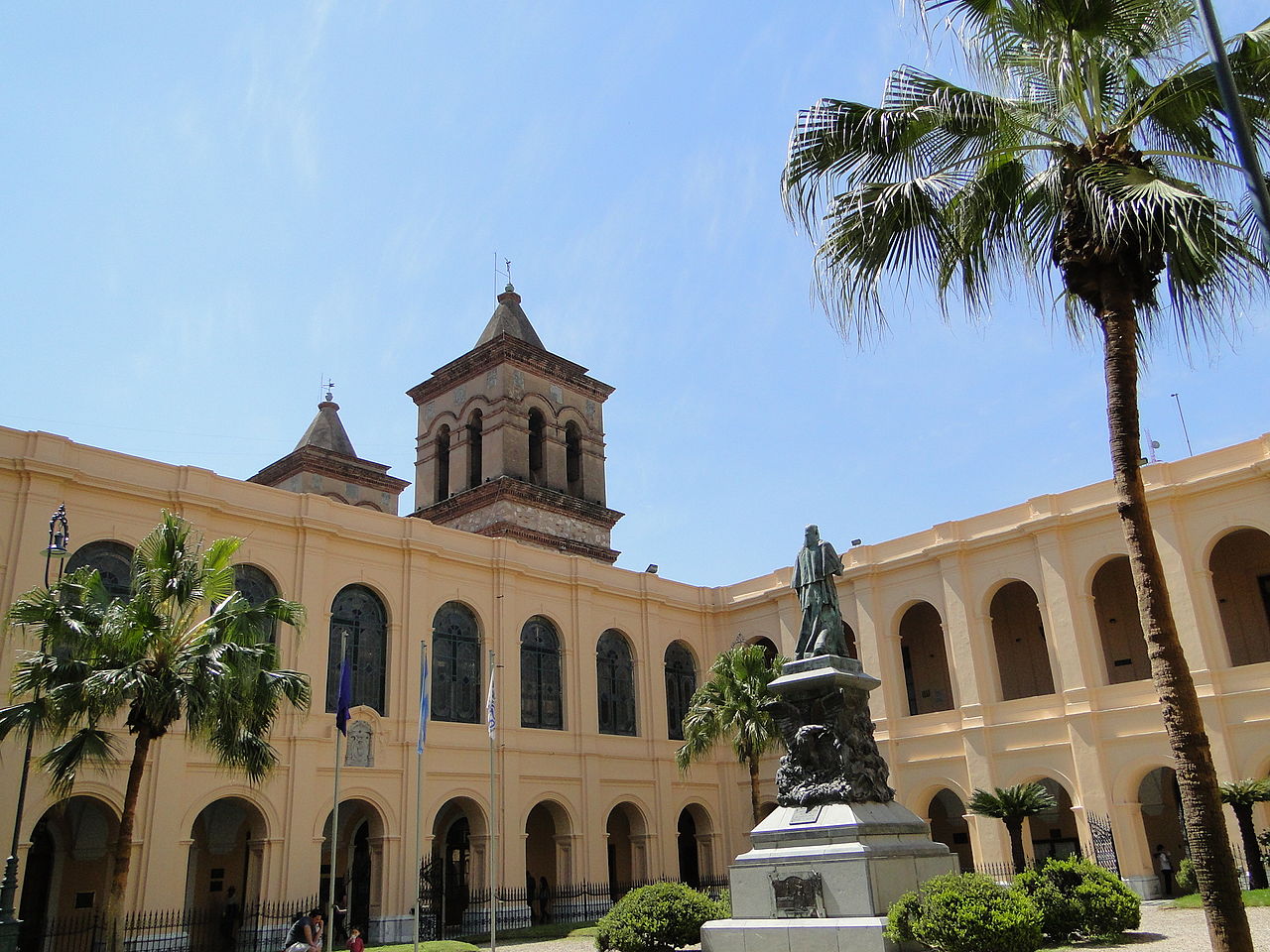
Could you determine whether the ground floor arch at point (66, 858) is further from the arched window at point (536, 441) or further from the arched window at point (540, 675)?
the arched window at point (536, 441)

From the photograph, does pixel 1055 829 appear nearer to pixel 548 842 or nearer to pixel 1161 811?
pixel 1161 811

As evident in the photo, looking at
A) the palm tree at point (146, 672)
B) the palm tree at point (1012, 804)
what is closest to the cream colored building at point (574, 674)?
the palm tree at point (1012, 804)

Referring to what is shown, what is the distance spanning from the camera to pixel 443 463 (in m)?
40.6

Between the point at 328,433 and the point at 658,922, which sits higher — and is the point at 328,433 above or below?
above

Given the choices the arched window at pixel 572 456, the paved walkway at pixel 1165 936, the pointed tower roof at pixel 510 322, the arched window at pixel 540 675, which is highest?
the pointed tower roof at pixel 510 322

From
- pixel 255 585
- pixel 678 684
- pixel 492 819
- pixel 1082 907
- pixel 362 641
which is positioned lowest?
pixel 1082 907

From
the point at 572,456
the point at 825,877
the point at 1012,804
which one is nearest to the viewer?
the point at 825,877

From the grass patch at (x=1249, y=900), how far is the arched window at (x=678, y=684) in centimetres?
1557

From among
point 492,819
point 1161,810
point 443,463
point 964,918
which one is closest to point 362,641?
point 492,819

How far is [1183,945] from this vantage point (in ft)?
48.7

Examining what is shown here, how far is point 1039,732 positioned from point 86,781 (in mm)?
22747

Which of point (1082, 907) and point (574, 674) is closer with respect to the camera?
point (1082, 907)

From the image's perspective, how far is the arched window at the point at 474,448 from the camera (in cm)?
3891

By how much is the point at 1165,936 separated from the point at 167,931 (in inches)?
730
